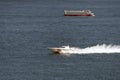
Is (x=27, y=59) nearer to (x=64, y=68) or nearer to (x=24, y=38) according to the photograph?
(x=64, y=68)

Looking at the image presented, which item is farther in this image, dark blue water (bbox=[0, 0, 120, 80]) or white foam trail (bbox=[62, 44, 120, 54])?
white foam trail (bbox=[62, 44, 120, 54])

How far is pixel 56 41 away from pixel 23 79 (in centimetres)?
4852

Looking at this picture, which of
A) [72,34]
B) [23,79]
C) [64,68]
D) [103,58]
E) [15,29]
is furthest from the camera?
[15,29]

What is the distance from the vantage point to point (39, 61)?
138 meters

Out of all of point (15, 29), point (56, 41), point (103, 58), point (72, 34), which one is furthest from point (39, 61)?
point (15, 29)

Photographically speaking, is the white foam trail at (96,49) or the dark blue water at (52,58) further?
the white foam trail at (96,49)

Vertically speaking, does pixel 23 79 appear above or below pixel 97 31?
above

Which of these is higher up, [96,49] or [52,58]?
[52,58]

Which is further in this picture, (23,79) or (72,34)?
(72,34)

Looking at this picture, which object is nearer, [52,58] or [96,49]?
[52,58]

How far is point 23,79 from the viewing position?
398 feet

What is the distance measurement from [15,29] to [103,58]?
196 feet

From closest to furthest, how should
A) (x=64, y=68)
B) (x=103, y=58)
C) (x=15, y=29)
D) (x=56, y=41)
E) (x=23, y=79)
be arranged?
1. (x=23, y=79)
2. (x=64, y=68)
3. (x=103, y=58)
4. (x=56, y=41)
5. (x=15, y=29)

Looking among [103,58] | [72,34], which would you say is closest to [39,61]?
[103,58]
